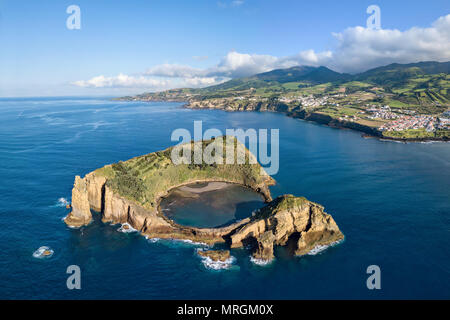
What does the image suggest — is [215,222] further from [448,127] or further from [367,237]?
[448,127]

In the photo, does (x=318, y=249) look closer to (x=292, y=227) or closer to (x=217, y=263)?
(x=292, y=227)

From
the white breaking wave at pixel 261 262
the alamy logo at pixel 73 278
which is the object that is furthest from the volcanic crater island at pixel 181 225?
the alamy logo at pixel 73 278

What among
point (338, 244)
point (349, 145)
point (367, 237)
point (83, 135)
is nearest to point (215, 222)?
point (338, 244)

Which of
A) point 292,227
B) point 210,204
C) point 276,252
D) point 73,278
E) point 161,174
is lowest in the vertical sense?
point 73,278

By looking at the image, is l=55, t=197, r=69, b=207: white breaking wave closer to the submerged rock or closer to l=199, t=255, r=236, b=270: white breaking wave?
the submerged rock

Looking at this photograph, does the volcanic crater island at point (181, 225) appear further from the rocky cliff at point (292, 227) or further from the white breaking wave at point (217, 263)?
the white breaking wave at point (217, 263)

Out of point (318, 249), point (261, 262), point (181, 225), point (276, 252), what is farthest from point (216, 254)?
point (318, 249)
